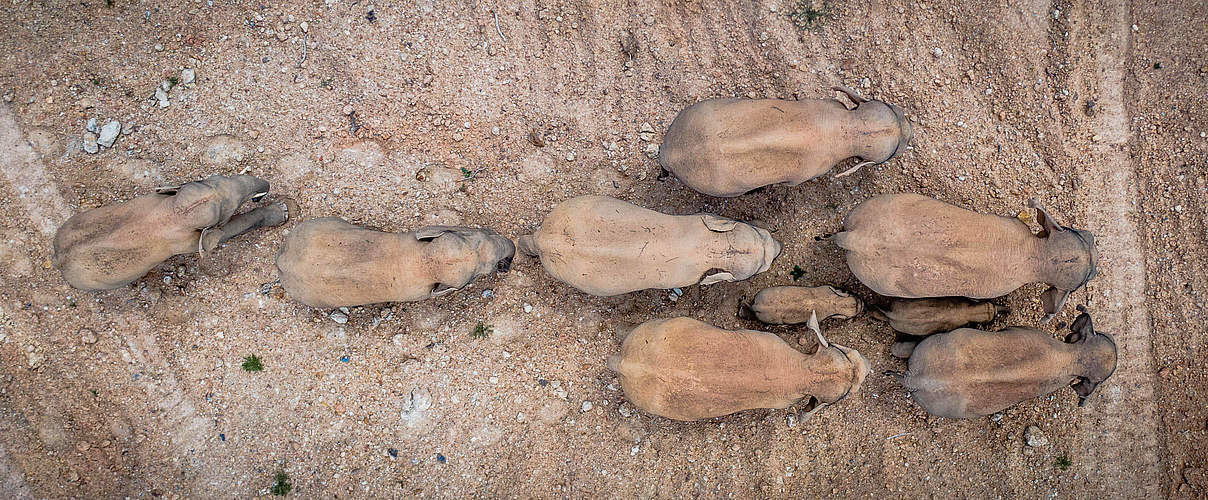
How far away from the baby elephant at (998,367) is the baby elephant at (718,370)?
1.68 feet

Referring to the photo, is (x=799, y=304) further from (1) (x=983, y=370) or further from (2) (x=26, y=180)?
(2) (x=26, y=180)

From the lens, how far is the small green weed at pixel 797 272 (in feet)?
18.4

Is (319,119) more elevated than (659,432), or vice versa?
(319,119)

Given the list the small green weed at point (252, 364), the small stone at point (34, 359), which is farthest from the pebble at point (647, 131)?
the small stone at point (34, 359)

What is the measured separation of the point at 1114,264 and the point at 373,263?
6.00 m

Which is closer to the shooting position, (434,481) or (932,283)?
(932,283)

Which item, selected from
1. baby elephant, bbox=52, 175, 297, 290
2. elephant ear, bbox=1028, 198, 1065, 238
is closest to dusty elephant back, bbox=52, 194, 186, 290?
baby elephant, bbox=52, 175, 297, 290

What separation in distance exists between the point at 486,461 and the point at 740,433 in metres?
2.14

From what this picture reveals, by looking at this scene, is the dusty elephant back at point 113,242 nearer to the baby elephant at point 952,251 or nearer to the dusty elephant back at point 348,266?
the dusty elephant back at point 348,266

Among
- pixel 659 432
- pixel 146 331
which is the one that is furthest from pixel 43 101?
pixel 659 432

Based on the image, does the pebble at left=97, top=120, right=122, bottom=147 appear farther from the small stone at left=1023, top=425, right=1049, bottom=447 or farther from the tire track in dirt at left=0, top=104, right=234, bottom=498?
the small stone at left=1023, top=425, right=1049, bottom=447

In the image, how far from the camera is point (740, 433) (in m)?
5.54

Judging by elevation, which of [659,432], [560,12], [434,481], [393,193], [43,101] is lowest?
[434,481]

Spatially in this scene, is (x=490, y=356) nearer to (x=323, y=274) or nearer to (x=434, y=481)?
(x=434, y=481)
